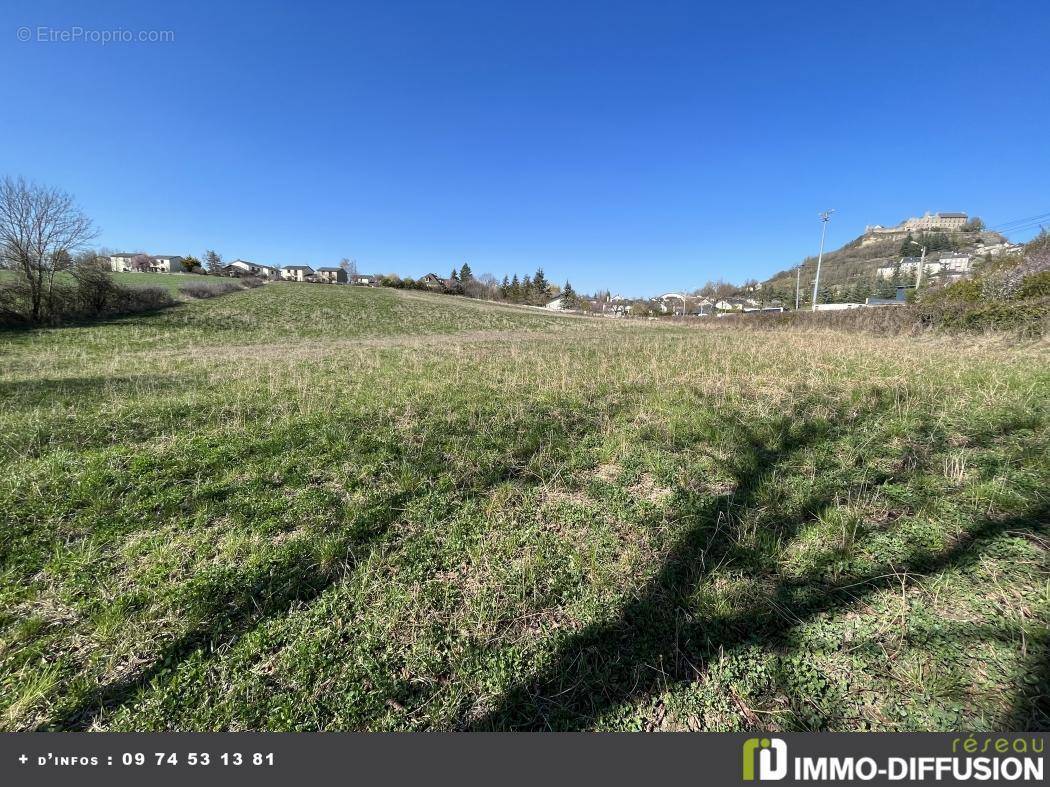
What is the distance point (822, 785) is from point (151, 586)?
462cm

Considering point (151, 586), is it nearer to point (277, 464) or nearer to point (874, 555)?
point (277, 464)

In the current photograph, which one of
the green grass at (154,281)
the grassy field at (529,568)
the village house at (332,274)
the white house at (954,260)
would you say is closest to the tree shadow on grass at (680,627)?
the grassy field at (529,568)

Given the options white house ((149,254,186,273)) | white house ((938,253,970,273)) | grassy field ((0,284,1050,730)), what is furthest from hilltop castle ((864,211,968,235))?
white house ((149,254,186,273))

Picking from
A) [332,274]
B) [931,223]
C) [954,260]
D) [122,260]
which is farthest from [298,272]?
[931,223]

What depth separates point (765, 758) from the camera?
6.44 ft

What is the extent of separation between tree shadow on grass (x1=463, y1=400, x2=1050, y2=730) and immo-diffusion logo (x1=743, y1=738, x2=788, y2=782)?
38 centimetres

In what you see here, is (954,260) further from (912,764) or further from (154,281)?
(154,281)

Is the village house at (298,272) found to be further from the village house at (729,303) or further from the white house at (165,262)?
the village house at (729,303)

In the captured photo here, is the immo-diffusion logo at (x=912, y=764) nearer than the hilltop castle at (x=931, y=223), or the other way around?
the immo-diffusion logo at (x=912, y=764)

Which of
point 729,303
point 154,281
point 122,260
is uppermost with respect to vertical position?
point 122,260

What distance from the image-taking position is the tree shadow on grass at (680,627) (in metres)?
2.10

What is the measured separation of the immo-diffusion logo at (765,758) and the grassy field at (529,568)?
87mm

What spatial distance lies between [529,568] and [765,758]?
172 cm

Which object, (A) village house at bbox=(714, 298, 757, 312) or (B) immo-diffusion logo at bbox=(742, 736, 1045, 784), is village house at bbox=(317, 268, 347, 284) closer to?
(A) village house at bbox=(714, 298, 757, 312)
